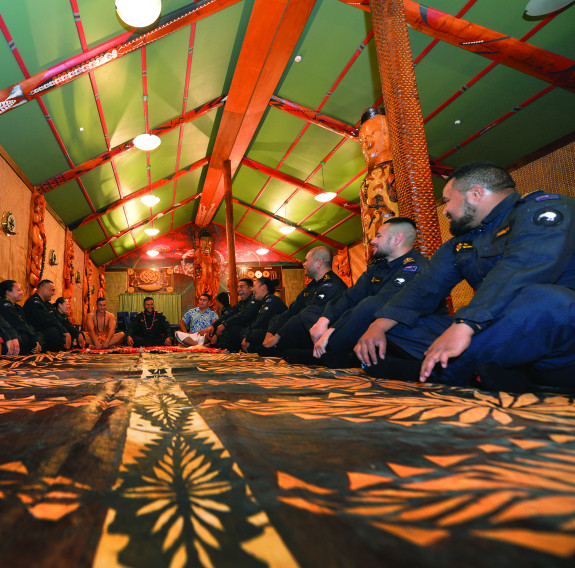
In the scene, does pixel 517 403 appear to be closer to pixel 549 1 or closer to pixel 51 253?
pixel 549 1

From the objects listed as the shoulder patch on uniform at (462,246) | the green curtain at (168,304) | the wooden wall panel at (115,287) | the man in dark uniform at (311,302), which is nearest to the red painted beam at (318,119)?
the man in dark uniform at (311,302)

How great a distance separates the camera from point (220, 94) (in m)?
7.07

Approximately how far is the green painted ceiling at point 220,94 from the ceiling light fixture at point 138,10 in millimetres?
469

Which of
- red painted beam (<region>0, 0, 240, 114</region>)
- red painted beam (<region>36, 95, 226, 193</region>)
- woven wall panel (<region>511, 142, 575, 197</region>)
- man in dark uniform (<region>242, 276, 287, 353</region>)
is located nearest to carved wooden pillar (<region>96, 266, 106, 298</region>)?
red painted beam (<region>36, 95, 226, 193</region>)

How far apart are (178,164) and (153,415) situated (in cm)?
933

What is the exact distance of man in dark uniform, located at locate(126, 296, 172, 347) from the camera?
721 centimetres

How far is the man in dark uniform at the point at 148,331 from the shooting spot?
23.6ft

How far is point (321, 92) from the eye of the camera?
654 centimetres

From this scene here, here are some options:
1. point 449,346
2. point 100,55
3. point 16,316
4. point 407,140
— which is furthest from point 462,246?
point 100,55

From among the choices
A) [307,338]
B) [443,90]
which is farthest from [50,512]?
[443,90]

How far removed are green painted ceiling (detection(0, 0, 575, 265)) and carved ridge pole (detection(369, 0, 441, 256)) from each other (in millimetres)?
2453

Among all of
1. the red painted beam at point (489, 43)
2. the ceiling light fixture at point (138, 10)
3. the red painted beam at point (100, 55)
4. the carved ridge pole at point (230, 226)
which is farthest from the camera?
the carved ridge pole at point (230, 226)

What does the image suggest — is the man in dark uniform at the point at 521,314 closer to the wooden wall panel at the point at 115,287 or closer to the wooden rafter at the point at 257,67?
A: the wooden rafter at the point at 257,67

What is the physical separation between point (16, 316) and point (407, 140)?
478 centimetres
